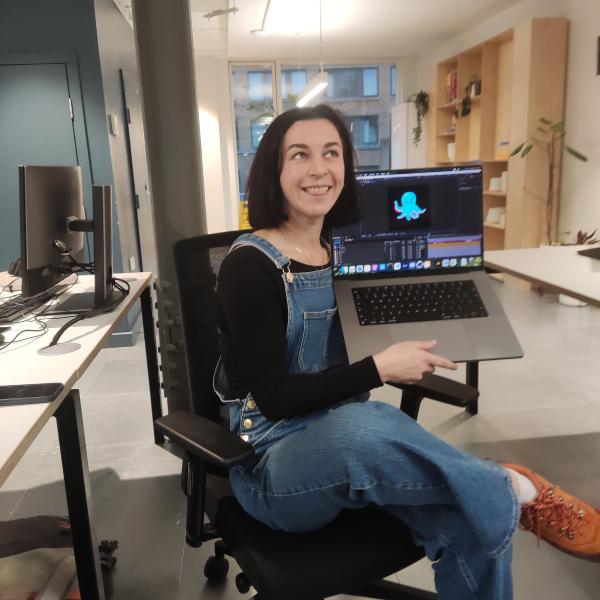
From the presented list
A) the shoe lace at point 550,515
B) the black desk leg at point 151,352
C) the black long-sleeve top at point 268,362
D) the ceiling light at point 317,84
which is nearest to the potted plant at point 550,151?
the ceiling light at point 317,84

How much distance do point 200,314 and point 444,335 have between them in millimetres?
584

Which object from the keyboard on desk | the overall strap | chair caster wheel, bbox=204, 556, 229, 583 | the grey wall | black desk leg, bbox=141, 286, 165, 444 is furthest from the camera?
the grey wall

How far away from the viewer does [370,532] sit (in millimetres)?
1083

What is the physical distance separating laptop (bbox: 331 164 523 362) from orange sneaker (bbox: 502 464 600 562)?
1.33 ft

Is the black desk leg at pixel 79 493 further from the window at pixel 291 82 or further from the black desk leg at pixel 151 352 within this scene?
the window at pixel 291 82

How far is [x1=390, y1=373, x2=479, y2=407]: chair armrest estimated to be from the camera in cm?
128

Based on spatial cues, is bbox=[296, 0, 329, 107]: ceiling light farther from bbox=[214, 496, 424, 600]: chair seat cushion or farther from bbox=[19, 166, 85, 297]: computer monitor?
bbox=[214, 496, 424, 600]: chair seat cushion

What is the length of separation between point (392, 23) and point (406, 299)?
5789 mm

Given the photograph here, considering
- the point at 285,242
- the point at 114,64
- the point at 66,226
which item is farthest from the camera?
the point at 114,64

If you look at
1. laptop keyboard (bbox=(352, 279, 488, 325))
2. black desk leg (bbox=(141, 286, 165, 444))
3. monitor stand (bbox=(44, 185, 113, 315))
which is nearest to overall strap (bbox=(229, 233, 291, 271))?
laptop keyboard (bbox=(352, 279, 488, 325))

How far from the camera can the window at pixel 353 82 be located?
8.47 m

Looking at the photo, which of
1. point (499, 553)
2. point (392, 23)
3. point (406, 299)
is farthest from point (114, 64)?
point (499, 553)

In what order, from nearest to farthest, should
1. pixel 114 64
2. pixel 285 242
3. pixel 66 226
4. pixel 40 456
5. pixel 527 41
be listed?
1. pixel 285 242
2. pixel 66 226
3. pixel 40 456
4. pixel 114 64
5. pixel 527 41

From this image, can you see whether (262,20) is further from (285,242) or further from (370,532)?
(370,532)
